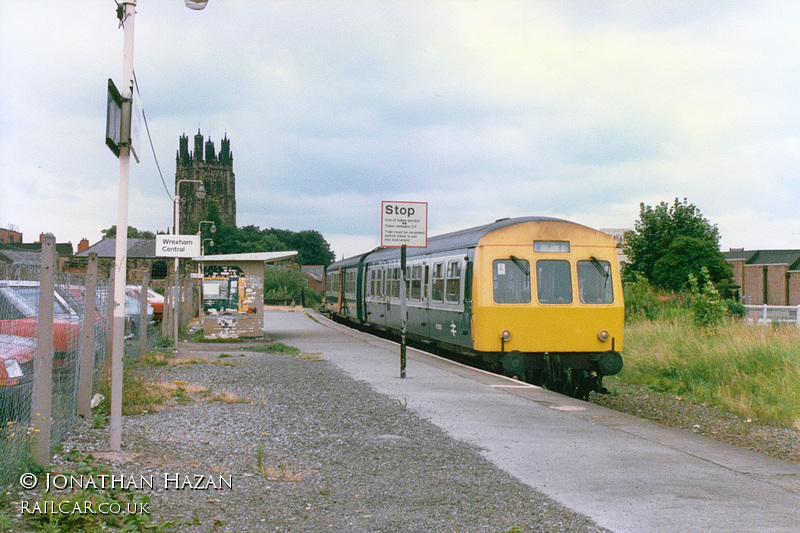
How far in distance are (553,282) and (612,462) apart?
6.34 meters

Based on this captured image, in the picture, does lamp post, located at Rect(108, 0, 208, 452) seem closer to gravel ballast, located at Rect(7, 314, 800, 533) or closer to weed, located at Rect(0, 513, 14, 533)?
gravel ballast, located at Rect(7, 314, 800, 533)

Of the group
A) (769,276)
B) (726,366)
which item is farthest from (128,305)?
(769,276)

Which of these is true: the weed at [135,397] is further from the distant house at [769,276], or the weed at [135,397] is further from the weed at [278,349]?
the distant house at [769,276]

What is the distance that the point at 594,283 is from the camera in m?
13.0

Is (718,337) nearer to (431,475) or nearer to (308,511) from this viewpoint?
(431,475)

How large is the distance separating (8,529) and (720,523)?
4.34 m

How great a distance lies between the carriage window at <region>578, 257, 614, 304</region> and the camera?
13.0 m

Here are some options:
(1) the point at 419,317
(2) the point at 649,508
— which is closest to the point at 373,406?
(2) the point at 649,508

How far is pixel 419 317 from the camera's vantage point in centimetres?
1775

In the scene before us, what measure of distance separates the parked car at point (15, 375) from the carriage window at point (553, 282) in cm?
810

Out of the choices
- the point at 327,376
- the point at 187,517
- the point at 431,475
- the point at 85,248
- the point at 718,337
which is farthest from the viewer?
the point at 85,248

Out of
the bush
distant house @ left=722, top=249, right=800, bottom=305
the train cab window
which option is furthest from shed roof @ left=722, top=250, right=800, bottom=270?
the train cab window

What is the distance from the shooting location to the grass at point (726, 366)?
1141 cm

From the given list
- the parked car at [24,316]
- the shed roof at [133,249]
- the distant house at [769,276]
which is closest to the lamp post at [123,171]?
the parked car at [24,316]
